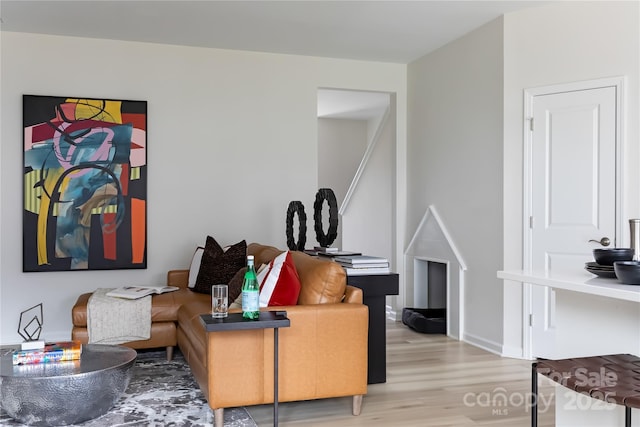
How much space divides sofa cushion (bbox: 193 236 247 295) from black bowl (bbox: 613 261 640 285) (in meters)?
2.94

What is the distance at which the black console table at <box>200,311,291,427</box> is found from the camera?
2623mm

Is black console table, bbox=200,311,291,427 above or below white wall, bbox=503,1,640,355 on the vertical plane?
below

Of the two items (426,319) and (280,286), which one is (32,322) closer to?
(280,286)

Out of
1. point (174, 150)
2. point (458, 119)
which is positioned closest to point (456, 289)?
point (458, 119)

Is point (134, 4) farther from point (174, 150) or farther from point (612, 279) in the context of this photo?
point (612, 279)

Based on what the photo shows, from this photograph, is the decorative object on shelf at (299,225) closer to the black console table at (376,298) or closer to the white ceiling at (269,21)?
the black console table at (376,298)

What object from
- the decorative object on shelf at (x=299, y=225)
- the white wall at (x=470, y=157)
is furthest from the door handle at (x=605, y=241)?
the decorative object on shelf at (x=299, y=225)

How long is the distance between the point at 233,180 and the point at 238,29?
1.42 meters

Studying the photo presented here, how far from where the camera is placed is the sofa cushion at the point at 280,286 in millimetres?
3211

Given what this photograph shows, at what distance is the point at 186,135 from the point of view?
18.2 feet

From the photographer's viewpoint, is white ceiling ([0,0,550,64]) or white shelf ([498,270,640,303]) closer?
white shelf ([498,270,640,303])

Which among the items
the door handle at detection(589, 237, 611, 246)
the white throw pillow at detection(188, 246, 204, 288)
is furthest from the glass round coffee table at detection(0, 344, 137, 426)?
the door handle at detection(589, 237, 611, 246)

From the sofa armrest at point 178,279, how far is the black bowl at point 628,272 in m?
3.83

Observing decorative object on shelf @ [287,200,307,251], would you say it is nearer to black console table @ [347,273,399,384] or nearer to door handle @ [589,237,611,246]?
black console table @ [347,273,399,384]
